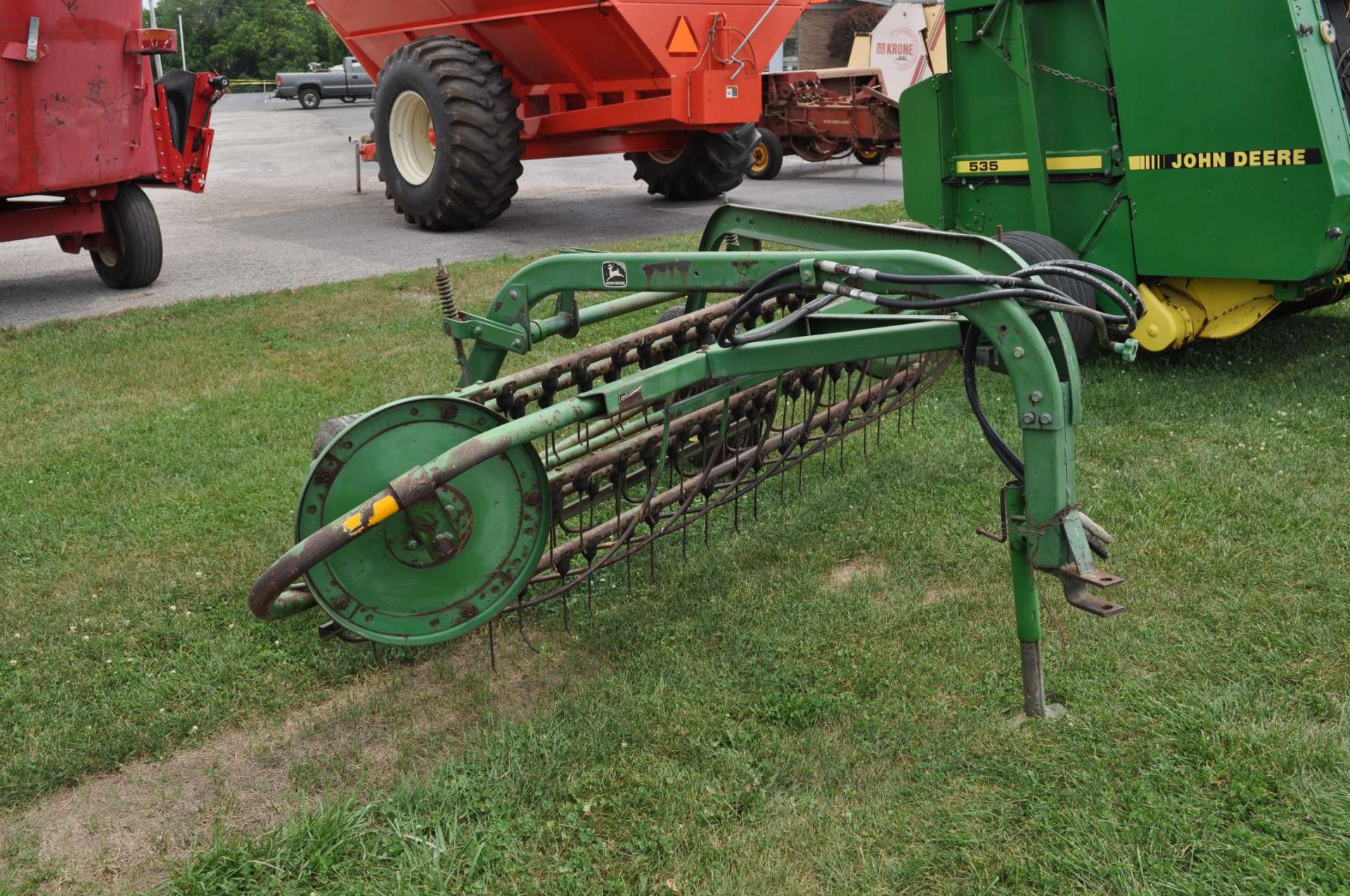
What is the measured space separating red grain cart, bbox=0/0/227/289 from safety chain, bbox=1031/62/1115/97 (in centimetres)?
554

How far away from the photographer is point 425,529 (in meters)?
3.03

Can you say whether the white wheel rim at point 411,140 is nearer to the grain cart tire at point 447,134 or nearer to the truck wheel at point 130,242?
the grain cart tire at point 447,134

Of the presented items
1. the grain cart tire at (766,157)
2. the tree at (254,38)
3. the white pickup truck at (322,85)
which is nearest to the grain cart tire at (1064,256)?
the grain cart tire at (766,157)

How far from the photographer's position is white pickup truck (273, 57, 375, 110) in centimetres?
3153

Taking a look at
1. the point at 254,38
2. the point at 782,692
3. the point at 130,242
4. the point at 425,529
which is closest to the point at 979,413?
the point at 782,692

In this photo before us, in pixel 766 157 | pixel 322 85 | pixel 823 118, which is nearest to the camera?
pixel 823 118

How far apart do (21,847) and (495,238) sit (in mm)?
7816

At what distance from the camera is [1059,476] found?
2.74 metres

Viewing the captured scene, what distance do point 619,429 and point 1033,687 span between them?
1.42 metres

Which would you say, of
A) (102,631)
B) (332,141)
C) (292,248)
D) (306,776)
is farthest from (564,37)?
(332,141)

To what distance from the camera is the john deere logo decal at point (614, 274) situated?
331 centimetres

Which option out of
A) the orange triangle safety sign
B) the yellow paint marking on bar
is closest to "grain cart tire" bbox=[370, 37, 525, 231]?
the orange triangle safety sign

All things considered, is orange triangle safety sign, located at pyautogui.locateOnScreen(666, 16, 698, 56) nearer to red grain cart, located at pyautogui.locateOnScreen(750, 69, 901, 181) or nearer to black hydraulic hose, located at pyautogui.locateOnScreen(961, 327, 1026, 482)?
red grain cart, located at pyautogui.locateOnScreen(750, 69, 901, 181)

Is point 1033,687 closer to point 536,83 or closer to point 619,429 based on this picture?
point 619,429
